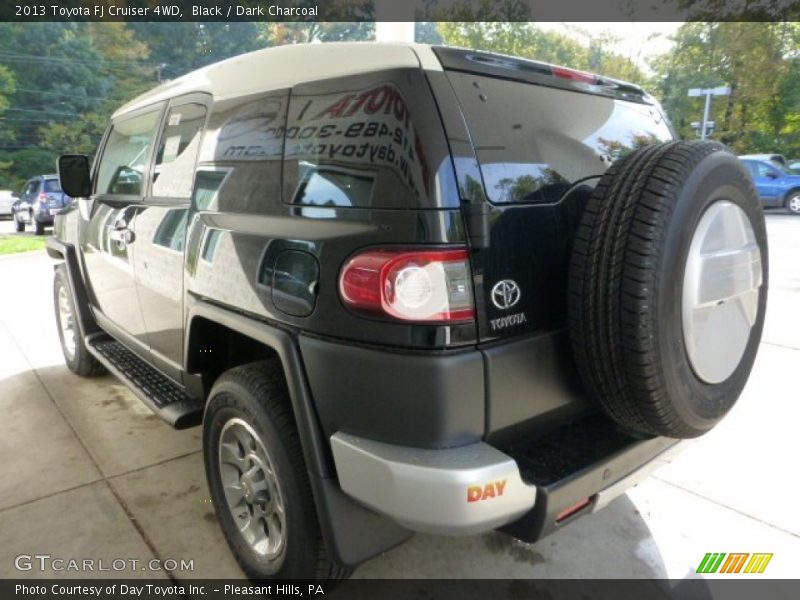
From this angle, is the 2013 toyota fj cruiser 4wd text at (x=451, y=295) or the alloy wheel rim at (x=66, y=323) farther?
the alloy wheel rim at (x=66, y=323)

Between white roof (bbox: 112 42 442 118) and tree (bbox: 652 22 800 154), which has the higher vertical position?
tree (bbox: 652 22 800 154)

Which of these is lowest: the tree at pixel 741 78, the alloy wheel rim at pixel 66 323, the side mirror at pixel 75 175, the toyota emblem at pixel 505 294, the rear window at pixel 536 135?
the alloy wheel rim at pixel 66 323

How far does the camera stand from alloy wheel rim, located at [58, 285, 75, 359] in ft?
15.2

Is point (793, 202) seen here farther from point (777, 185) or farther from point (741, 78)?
point (741, 78)

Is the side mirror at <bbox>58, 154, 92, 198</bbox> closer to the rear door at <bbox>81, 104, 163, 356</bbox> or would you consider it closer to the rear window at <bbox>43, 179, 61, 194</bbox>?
the rear door at <bbox>81, 104, 163, 356</bbox>

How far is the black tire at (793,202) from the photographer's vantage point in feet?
57.4

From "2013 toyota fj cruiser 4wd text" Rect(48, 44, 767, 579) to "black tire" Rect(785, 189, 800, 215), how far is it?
18.7 metres

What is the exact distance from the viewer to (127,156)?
3.58 m

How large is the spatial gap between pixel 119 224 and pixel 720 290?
3.07 meters

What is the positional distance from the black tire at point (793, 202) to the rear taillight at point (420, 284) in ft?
65.5

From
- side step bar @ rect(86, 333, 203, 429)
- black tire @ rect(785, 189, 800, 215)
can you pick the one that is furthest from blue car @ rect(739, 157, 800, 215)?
side step bar @ rect(86, 333, 203, 429)

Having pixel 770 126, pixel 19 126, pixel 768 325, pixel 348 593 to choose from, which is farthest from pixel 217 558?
pixel 19 126

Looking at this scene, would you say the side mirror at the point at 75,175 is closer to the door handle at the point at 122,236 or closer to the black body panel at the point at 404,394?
the door handle at the point at 122,236

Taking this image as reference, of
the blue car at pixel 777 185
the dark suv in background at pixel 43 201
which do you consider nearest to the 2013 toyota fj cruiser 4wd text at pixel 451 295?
the dark suv in background at pixel 43 201
